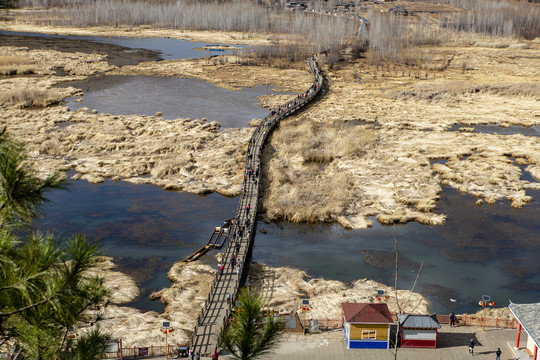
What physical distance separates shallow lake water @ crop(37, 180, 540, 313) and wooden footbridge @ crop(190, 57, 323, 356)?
1465 millimetres

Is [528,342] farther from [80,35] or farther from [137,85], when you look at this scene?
[80,35]

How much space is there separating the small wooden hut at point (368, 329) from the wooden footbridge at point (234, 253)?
585cm

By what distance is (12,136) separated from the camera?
26.3 feet

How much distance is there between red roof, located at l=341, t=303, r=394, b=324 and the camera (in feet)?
80.2

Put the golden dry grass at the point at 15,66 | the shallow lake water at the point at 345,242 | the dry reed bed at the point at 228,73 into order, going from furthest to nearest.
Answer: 1. the golden dry grass at the point at 15,66
2. the dry reed bed at the point at 228,73
3. the shallow lake water at the point at 345,242

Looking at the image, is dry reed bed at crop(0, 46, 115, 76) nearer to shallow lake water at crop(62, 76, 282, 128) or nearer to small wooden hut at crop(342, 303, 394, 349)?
shallow lake water at crop(62, 76, 282, 128)

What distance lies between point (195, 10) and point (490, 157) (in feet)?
399

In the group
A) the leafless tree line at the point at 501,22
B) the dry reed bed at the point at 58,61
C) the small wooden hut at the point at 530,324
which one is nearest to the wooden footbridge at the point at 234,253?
the small wooden hut at the point at 530,324

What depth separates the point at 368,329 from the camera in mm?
24578

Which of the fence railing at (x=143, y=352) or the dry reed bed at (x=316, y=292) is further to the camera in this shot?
the dry reed bed at (x=316, y=292)

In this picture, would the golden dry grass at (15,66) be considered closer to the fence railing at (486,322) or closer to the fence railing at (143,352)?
the fence railing at (143,352)

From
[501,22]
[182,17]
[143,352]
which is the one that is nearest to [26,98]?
[143,352]

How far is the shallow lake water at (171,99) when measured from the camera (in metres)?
71.3

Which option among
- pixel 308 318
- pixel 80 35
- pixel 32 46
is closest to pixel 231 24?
pixel 80 35
